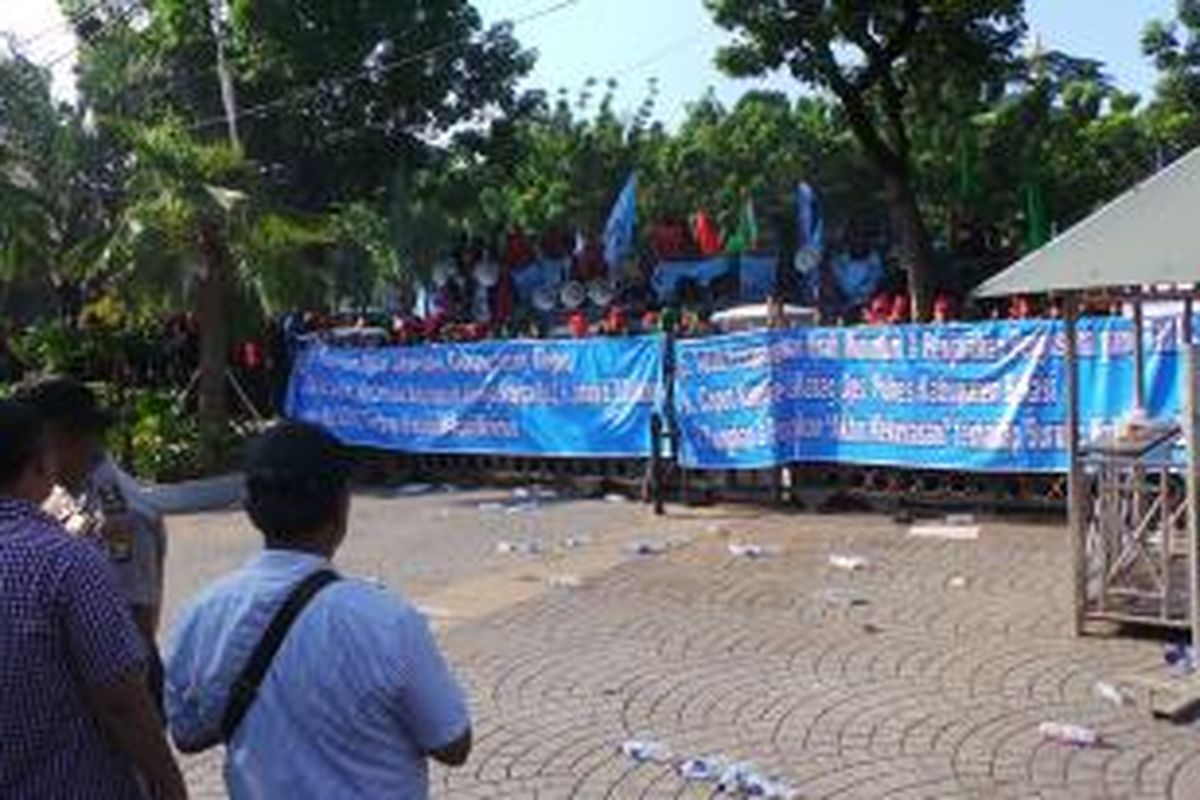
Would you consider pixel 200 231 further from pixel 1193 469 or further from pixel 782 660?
pixel 1193 469

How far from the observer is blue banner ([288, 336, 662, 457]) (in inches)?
612

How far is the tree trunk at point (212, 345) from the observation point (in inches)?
719

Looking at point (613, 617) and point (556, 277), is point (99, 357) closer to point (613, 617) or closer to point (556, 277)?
point (556, 277)

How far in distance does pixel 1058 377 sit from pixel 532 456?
18.8 feet

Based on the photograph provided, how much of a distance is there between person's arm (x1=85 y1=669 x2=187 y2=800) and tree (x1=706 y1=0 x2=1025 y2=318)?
17441 millimetres

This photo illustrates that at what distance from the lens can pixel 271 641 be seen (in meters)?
3.23

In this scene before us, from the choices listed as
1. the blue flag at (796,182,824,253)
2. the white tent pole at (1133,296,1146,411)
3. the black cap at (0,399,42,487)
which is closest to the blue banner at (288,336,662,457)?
the white tent pole at (1133,296,1146,411)

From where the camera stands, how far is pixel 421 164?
1261 inches

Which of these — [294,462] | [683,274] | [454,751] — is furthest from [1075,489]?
[683,274]

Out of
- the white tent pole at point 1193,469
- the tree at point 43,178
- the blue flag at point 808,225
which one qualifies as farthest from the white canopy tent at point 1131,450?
the tree at point 43,178

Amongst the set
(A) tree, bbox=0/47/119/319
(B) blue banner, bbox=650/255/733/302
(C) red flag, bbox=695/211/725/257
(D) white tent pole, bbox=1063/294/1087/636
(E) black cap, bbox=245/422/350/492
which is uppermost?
(A) tree, bbox=0/47/119/319

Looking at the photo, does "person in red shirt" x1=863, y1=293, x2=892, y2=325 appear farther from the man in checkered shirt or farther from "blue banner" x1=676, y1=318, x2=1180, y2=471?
the man in checkered shirt

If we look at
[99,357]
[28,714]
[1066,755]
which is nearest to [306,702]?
[28,714]

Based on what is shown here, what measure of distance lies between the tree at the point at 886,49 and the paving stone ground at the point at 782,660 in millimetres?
8440
